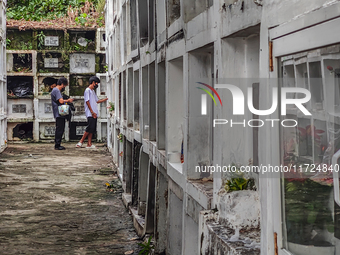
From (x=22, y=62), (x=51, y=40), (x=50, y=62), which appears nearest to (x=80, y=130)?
(x=50, y=62)

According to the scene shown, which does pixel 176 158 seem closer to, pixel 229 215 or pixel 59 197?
pixel 229 215

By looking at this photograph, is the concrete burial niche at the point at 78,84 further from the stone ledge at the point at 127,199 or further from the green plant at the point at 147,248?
the green plant at the point at 147,248

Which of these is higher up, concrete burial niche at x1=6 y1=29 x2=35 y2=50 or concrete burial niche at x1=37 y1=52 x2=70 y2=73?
concrete burial niche at x1=6 y1=29 x2=35 y2=50

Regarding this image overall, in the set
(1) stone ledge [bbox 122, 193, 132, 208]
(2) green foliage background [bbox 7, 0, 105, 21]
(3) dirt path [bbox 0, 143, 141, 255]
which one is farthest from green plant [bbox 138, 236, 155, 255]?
(2) green foliage background [bbox 7, 0, 105, 21]

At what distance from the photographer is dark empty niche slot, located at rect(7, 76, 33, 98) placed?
42.5ft

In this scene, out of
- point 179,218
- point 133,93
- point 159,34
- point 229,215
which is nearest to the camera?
point 229,215

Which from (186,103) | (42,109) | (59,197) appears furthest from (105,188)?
(42,109)

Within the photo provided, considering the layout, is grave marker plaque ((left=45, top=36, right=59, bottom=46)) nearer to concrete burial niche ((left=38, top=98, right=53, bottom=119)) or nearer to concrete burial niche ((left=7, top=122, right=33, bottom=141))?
concrete burial niche ((left=38, top=98, right=53, bottom=119))

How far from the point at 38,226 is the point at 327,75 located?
4.59 metres

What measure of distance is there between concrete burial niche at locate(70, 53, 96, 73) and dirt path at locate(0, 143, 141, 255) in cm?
369

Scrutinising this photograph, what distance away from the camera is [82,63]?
13422mm

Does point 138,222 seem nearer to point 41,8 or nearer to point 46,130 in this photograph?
point 46,130

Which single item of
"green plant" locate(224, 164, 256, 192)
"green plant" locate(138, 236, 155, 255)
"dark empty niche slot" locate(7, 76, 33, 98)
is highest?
"dark empty niche slot" locate(7, 76, 33, 98)

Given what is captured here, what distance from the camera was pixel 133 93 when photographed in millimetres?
6824
